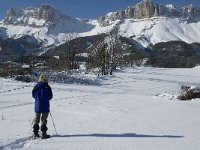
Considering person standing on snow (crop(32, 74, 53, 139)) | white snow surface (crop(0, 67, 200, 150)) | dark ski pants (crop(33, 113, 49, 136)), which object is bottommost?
white snow surface (crop(0, 67, 200, 150))

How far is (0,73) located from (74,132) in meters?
30.7

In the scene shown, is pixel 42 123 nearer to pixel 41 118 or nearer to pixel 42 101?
pixel 41 118

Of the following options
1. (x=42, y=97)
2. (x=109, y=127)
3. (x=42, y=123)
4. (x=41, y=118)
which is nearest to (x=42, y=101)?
(x=42, y=97)

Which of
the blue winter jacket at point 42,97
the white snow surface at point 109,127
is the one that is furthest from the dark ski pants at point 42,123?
the white snow surface at point 109,127

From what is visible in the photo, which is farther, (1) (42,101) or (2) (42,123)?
(1) (42,101)

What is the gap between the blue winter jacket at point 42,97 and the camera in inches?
497

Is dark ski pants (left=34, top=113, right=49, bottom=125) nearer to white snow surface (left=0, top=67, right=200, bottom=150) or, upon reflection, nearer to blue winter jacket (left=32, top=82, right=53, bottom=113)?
blue winter jacket (left=32, top=82, right=53, bottom=113)

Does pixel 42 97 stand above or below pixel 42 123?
above

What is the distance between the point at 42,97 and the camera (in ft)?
41.6

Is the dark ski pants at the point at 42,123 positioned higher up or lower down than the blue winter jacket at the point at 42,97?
lower down

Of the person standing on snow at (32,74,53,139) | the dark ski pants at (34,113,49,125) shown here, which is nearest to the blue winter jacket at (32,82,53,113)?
the person standing on snow at (32,74,53,139)

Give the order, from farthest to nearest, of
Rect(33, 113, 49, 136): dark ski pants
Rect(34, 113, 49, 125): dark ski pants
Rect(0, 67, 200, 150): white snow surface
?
Rect(34, 113, 49, 125): dark ski pants < Rect(33, 113, 49, 136): dark ski pants < Rect(0, 67, 200, 150): white snow surface

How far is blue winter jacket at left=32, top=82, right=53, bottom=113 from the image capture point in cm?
1263

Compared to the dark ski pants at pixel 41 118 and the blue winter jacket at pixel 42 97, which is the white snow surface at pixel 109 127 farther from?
the blue winter jacket at pixel 42 97
